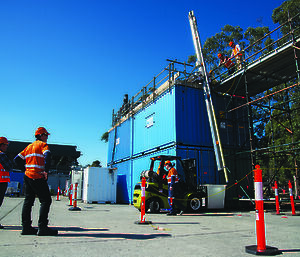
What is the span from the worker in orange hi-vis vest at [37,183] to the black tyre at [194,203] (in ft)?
21.9

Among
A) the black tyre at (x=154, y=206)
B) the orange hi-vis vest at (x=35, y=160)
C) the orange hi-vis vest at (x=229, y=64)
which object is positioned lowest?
the black tyre at (x=154, y=206)

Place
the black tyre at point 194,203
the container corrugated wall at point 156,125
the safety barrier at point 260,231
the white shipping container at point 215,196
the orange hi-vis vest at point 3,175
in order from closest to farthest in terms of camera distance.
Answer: the safety barrier at point 260,231 < the orange hi-vis vest at point 3,175 < the black tyre at point 194,203 < the white shipping container at point 215,196 < the container corrugated wall at point 156,125

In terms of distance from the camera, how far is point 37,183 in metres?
4.45

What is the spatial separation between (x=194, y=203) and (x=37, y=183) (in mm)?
7337

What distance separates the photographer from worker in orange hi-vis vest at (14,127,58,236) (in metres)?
4.40

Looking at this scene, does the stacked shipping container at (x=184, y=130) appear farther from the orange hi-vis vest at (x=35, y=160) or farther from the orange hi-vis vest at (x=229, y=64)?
the orange hi-vis vest at (x=35, y=160)

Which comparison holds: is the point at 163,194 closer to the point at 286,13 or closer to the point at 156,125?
the point at 156,125

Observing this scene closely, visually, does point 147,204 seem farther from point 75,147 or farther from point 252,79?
point 75,147

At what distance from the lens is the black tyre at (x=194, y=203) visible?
33.2 ft

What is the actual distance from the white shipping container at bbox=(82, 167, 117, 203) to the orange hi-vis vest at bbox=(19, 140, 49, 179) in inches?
530

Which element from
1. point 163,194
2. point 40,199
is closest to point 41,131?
point 40,199

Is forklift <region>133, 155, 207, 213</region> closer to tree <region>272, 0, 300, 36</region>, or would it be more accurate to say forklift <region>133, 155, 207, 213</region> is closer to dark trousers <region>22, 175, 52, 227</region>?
dark trousers <region>22, 175, 52, 227</region>

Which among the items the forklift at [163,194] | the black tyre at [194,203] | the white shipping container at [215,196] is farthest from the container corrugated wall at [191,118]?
the black tyre at [194,203]

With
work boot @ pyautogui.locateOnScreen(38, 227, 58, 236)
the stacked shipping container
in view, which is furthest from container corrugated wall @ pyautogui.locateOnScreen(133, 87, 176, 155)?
work boot @ pyautogui.locateOnScreen(38, 227, 58, 236)
